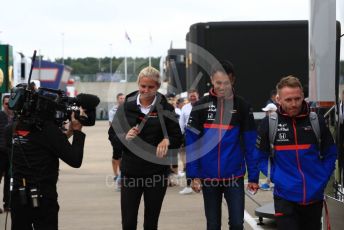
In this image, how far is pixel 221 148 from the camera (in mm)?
6961

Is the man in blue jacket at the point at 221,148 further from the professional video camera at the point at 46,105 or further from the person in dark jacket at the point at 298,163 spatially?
the professional video camera at the point at 46,105

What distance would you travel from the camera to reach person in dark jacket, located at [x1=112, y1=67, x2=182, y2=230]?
23.1ft

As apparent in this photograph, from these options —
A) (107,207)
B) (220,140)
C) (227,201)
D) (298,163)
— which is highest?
(220,140)

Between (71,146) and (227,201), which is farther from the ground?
(71,146)

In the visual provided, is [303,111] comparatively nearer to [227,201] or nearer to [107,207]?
[227,201]

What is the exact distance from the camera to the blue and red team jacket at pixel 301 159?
618cm

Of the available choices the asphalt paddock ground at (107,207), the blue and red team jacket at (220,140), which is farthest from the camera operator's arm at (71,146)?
the asphalt paddock ground at (107,207)

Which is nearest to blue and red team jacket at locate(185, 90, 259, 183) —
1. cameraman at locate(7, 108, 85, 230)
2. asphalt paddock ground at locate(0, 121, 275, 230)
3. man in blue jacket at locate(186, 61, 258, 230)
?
man in blue jacket at locate(186, 61, 258, 230)

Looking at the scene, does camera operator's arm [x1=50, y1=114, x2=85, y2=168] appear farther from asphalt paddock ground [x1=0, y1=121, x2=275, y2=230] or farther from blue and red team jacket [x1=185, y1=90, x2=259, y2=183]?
Answer: asphalt paddock ground [x1=0, y1=121, x2=275, y2=230]

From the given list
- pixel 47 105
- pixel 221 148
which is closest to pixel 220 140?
pixel 221 148

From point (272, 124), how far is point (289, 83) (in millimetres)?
358

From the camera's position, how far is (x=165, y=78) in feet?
108

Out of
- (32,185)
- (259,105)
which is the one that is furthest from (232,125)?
(259,105)

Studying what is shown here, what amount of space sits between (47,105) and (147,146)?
1257mm
